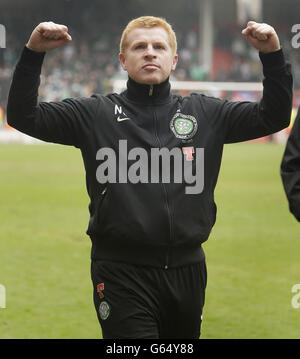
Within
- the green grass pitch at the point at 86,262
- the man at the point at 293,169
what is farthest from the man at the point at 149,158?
the green grass pitch at the point at 86,262

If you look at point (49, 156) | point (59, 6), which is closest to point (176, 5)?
point (59, 6)

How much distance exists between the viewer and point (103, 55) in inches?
1544

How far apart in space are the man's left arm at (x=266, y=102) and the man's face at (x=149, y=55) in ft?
1.22

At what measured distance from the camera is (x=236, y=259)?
344 inches

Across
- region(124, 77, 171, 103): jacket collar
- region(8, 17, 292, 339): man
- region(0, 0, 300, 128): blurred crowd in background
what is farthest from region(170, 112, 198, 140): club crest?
region(0, 0, 300, 128): blurred crowd in background

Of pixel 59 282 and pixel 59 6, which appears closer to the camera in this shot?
pixel 59 282

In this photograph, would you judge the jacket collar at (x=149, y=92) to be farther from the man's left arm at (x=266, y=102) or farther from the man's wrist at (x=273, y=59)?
the man's wrist at (x=273, y=59)

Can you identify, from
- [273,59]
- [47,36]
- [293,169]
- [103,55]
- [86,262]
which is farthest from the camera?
[103,55]

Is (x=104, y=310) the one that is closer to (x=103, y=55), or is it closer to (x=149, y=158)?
(x=149, y=158)

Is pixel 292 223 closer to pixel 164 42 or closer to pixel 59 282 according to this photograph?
pixel 59 282

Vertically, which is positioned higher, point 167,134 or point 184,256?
point 167,134

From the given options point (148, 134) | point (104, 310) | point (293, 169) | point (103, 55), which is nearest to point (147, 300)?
point (104, 310)

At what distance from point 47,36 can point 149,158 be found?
732 millimetres

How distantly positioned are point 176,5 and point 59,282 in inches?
1328
